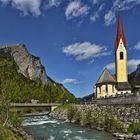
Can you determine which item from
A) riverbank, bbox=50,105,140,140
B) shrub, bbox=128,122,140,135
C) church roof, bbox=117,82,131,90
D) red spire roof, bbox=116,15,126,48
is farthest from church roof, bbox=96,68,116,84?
shrub, bbox=128,122,140,135

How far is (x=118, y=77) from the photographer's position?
92.7 meters

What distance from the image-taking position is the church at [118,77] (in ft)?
297

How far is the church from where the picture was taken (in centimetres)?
9049

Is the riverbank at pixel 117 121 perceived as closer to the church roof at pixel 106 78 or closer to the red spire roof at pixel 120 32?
the church roof at pixel 106 78

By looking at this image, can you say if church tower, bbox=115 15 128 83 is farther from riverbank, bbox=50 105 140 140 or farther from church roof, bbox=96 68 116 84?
riverbank, bbox=50 105 140 140

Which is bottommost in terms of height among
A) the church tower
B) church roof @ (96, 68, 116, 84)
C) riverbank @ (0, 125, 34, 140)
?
riverbank @ (0, 125, 34, 140)

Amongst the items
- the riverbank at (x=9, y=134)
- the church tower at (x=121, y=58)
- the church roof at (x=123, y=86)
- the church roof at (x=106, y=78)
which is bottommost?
the riverbank at (x=9, y=134)

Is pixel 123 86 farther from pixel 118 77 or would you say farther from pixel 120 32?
pixel 120 32

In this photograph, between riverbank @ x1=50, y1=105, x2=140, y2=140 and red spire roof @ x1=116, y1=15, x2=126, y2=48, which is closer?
riverbank @ x1=50, y1=105, x2=140, y2=140

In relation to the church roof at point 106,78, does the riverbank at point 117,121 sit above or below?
below

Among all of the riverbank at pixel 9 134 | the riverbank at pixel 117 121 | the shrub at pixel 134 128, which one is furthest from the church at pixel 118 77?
the riverbank at pixel 9 134

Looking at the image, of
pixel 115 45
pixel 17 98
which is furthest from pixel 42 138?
pixel 17 98

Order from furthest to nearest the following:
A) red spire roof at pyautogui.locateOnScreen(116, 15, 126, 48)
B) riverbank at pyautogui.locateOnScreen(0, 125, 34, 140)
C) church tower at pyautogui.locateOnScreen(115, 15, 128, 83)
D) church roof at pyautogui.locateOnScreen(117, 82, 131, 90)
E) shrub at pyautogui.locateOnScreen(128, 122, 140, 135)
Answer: red spire roof at pyautogui.locateOnScreen(116, 15, 126, 48) < church tower at pyautogui.locateOnScreen(115, 15, 128, 83) < church roof at pyautogui.locateOnScreen(117, 82, 131, 90) < shrub at pyautogui.locateOnScreen(128, 122, 140, 135) < riverbank at pyautogui.locateOnScreen(0, 125, 34, 140)

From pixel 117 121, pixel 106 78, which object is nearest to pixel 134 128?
pixel 117 121
